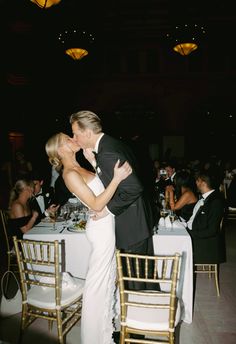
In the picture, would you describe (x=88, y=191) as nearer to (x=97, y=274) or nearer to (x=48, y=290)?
(x=97, y=274)

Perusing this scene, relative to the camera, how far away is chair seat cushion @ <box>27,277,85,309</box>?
226cm

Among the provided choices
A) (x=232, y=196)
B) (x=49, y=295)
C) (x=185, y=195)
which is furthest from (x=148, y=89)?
(x=49, y=295)

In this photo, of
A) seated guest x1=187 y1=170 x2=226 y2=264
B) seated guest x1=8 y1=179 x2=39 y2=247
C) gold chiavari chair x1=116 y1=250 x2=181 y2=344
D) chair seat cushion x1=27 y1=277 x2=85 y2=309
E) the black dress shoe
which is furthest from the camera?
seated guest x1=8 y1=179 x2=39 y2=247

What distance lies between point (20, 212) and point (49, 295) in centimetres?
131

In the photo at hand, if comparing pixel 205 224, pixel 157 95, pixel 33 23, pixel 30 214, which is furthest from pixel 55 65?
pixel 205 224

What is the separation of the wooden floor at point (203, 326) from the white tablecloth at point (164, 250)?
6.7 inches

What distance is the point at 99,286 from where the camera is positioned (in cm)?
217

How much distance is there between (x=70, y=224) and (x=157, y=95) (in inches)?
411

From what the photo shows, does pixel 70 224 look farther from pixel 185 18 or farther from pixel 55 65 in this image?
pixel 55 65

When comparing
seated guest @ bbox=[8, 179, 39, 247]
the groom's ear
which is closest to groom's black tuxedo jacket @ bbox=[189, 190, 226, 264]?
the groom's ear

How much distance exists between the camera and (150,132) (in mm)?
12680

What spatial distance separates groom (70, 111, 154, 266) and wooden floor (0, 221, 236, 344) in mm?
930

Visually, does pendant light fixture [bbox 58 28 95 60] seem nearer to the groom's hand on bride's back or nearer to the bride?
the bride

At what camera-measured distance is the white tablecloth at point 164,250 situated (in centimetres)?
275
